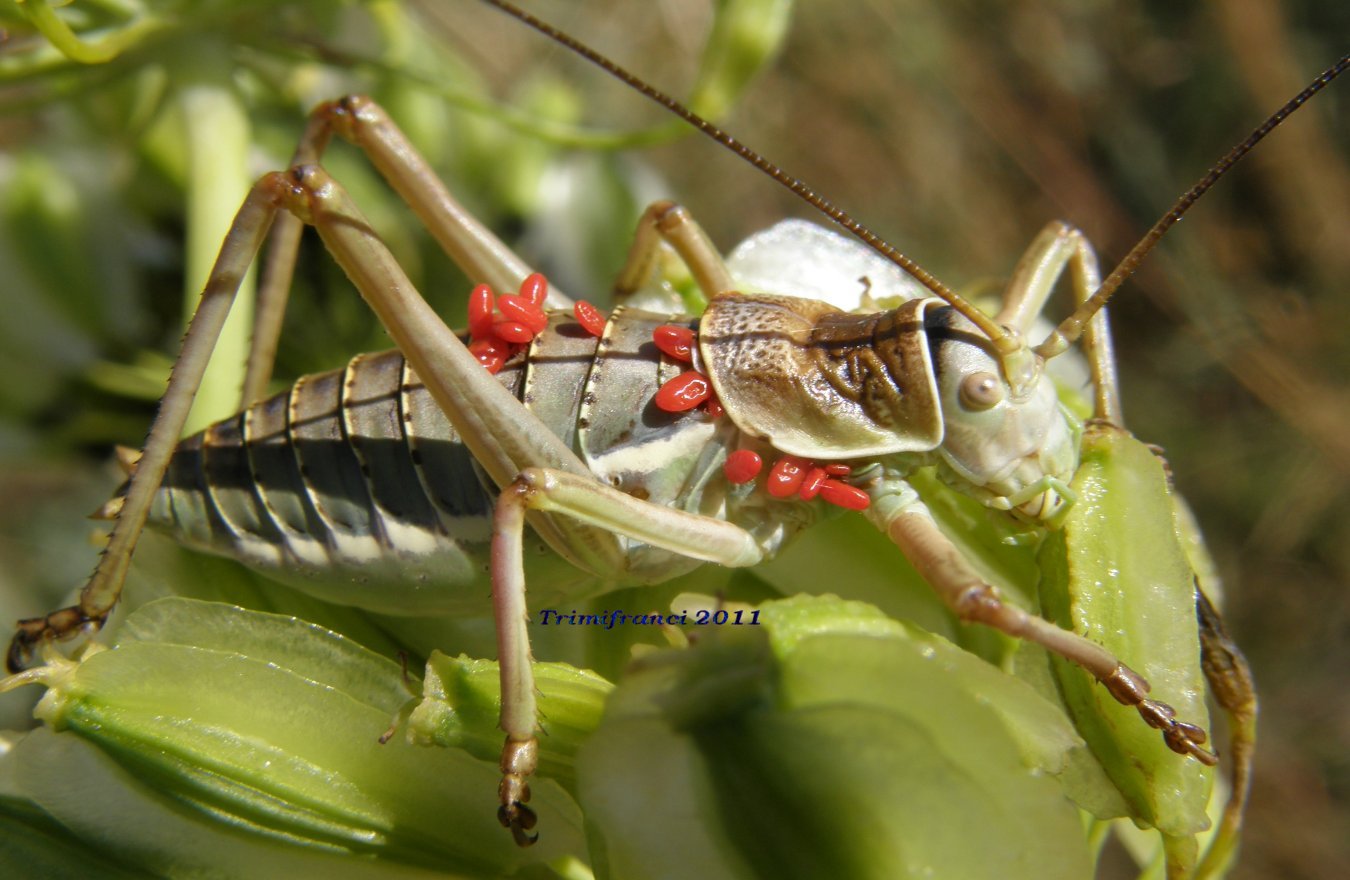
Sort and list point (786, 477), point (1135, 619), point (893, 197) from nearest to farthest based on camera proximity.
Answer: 1. point (1135, 619)
2. point (786, 477)
3. point (893, 197)

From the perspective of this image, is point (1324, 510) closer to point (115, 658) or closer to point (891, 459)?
point (891, 459)

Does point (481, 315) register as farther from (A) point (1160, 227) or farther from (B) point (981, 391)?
(A) point (1160, 227)

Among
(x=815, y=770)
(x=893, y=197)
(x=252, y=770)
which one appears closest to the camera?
(x=815, y=770)

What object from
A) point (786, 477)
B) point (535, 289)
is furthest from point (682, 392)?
point (535, 289)

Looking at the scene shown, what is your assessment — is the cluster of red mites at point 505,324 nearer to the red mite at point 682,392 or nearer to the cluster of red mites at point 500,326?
the cluster of red mites at point 500,326

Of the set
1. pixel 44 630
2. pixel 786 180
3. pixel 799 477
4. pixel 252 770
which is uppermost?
pixel 786 180

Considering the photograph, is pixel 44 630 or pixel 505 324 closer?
pixel 44 630

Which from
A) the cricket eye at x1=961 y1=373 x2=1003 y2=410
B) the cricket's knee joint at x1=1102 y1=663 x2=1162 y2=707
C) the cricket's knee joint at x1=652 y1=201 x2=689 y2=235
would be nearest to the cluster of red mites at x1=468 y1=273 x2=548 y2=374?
the cricket's knee joint at x1=652 y1=201 x2=689 y2=235

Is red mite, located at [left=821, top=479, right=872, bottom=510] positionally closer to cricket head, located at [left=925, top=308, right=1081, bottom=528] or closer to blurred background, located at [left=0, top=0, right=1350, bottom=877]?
cricket head, located at [left=925, top=308, right=1081, bottom=528]
